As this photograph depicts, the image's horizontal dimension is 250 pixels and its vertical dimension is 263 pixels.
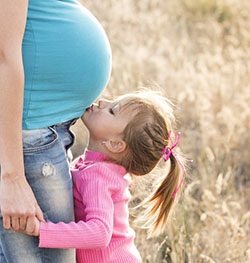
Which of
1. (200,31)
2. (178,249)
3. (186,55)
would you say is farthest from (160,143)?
(200,31)

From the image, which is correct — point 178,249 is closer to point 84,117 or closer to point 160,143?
point 160,143

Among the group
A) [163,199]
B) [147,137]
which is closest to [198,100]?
[163,199]

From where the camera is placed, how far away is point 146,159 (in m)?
2.13

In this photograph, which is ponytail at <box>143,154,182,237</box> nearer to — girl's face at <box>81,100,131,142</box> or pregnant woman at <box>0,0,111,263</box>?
girl's face at <box>81,100,131,142</box>

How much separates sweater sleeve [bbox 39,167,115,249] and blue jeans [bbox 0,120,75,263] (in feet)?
0.22

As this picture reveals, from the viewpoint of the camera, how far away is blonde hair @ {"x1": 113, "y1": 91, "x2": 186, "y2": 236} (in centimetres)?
208

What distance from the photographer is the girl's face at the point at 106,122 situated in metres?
2.10

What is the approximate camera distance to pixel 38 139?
5.91 ft

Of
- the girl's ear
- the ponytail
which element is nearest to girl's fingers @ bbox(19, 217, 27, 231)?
the girl's ear

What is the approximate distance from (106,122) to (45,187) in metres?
0.42

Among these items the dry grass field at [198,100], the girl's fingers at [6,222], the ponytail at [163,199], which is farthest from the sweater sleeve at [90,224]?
the dry grass field at [198,100]

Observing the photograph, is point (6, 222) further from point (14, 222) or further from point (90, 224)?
point (90, 224)

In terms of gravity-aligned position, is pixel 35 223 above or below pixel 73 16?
below

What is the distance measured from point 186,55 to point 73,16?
4.52m
